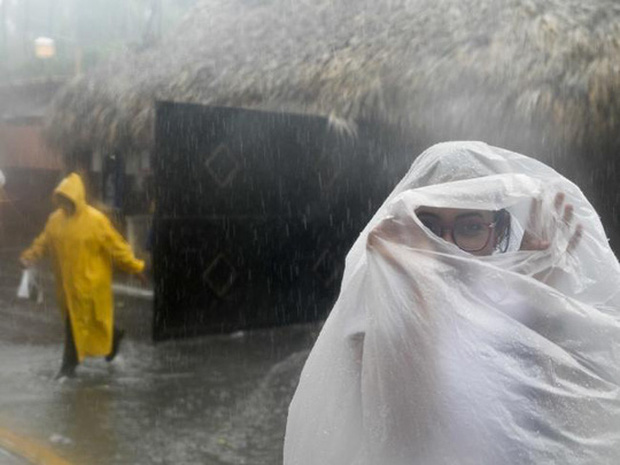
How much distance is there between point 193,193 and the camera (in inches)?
316

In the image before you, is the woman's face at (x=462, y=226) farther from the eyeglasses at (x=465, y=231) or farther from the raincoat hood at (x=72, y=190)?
the raincoat hood at (x=72, y=190)

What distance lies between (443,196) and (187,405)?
511cm

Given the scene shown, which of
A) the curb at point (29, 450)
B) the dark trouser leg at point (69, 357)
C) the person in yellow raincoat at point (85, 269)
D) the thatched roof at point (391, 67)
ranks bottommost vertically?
the dark trouser leg at point (69, 357)

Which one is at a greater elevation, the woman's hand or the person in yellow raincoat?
the woman's hand

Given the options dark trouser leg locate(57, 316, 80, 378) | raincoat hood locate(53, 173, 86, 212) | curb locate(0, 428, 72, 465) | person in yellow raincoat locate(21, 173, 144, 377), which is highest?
raincoat hood locate(53, 173, 86, 212)

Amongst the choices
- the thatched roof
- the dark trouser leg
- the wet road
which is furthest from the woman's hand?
the dark trouser leg

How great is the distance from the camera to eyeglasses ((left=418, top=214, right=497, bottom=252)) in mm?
1836

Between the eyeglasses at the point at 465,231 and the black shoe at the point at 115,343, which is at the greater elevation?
the eyeglasses at the point at 465,231

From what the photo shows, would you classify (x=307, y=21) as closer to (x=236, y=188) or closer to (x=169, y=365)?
(x=236, y=188)

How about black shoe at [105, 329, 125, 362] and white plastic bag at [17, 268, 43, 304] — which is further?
white plastic bag at [17, 268, 43, 304]

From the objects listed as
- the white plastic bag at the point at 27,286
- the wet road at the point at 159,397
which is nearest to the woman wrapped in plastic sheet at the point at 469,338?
the wet road at the point at 159,397

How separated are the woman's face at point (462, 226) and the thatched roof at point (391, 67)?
5.15 m

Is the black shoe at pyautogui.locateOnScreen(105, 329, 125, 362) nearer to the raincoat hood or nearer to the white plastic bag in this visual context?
the raincoat hood

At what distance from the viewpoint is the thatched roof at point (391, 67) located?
6.90 m
